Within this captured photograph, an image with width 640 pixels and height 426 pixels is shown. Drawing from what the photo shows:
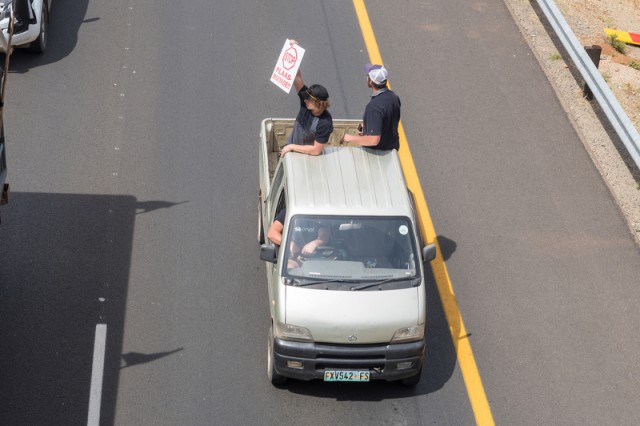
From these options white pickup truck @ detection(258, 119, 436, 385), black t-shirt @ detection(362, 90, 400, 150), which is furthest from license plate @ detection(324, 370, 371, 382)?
black t-shirt @ detection(362, 90, 400, 150)

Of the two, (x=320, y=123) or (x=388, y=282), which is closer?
(x=388, y=282)

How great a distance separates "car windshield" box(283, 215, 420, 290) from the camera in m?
9.92

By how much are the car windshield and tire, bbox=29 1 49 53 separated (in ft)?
22.5

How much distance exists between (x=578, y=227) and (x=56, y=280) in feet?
21.4

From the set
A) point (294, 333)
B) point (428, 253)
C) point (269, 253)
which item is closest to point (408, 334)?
point (428, 253)

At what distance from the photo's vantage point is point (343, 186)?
10461 millimetres

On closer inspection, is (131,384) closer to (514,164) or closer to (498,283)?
(498,283)

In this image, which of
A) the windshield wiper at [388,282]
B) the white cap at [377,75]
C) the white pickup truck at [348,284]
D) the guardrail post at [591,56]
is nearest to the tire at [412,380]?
the white pickup truck at [348,284]

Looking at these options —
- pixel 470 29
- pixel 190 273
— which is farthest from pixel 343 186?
pixel 470 29

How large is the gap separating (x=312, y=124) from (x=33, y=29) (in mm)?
5717

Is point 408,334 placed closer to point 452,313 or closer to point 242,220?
point 452,313

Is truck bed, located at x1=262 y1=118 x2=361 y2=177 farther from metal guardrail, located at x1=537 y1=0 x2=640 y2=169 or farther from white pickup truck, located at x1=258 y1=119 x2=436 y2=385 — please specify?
metal guardrail, located at x1=537 y1=0 x2=640 y2=169

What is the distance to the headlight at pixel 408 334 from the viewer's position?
9836 millimetres

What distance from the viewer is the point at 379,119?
443 inches
